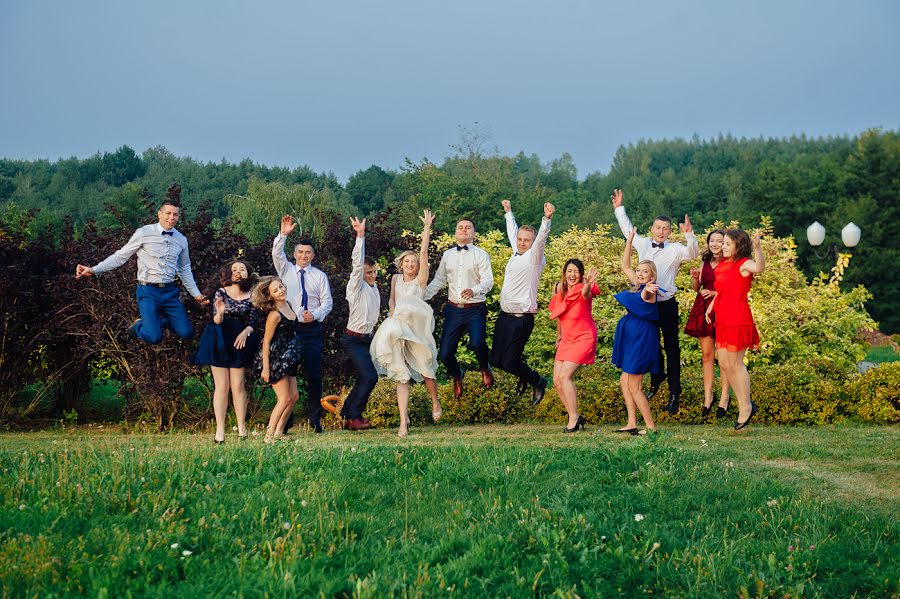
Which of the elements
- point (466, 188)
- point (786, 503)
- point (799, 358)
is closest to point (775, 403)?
point (799, 358)

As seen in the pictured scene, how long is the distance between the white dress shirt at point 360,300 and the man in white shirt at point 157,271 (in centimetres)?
168

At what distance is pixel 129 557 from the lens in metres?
4.81

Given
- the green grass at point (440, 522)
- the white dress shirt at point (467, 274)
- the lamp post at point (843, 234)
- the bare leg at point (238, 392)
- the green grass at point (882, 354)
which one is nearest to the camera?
the green grass at point (440, 522)

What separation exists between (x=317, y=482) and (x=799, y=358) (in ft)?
34.2

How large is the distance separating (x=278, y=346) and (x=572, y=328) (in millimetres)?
3289

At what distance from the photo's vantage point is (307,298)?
403 inches

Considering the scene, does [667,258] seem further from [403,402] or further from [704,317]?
[403,402]

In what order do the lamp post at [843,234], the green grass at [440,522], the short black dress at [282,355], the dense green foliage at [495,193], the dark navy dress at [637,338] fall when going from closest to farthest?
the green grass at [440,522] → the short black dress at [282,355] → the dark navy dress at [637,338] → the lamp post at [843,234] → the dense green foliage at [495,193]

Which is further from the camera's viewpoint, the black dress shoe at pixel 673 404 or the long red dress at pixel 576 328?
the black dress shoe at pixel 673 404

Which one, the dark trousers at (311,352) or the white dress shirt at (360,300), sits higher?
the white dress shirt at (360,300)

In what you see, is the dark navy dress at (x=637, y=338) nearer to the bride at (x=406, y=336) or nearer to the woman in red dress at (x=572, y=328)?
the woman in red dress at (x=572, y=328)

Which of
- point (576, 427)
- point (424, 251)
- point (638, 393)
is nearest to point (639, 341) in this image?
point (638, 393)

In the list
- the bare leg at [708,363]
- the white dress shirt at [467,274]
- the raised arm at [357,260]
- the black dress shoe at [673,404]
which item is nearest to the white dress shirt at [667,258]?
the bare leg at [708,363]

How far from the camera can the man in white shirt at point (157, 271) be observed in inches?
394
